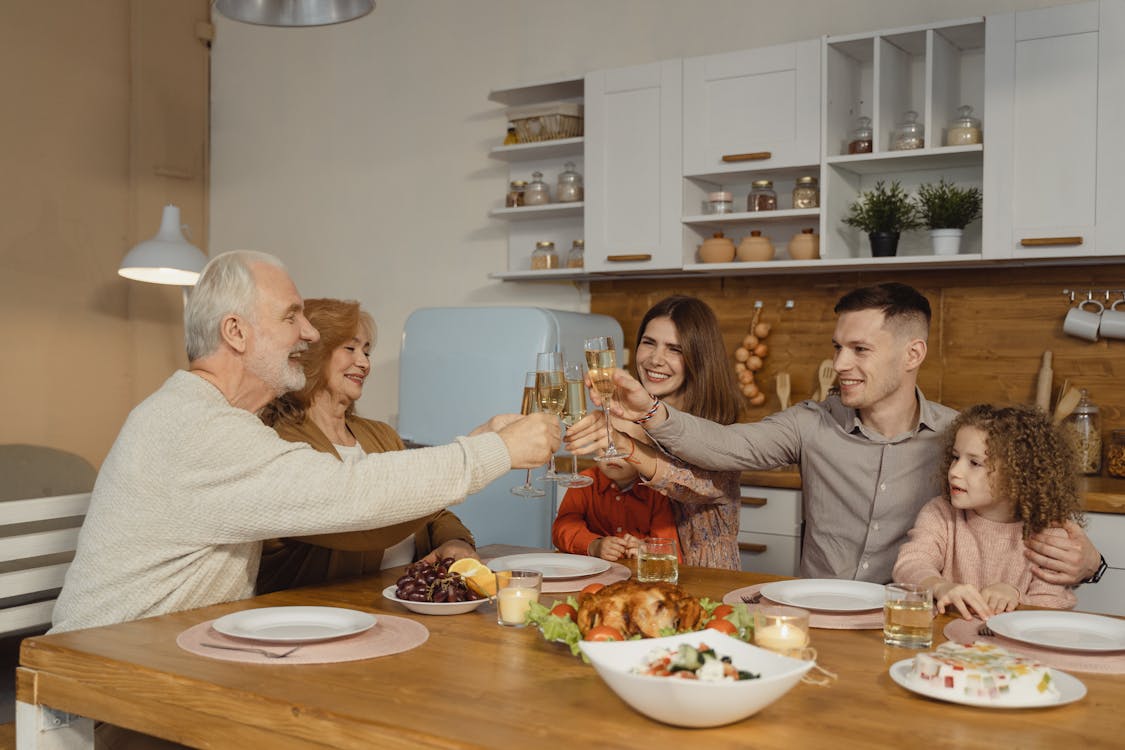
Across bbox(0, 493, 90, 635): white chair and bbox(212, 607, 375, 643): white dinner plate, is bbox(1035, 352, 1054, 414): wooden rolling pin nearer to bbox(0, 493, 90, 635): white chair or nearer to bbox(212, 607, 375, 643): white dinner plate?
bbox(212, 607, 375, 643): white dinner plate

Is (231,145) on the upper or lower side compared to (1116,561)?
upper

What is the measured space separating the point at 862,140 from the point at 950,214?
0.39 m

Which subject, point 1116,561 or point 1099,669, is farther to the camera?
point 1116,561

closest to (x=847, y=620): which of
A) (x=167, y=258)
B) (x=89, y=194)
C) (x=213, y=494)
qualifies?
(x=213, y=494)

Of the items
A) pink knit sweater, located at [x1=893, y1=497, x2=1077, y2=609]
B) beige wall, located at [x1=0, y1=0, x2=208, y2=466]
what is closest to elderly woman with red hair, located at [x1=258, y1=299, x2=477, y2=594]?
pink knit sweater, located at [x1=893, y1=497, x2=1077, y2=609]

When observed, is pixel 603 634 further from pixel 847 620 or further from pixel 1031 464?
pixel 1031 464

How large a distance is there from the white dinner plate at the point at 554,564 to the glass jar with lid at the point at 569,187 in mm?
2326

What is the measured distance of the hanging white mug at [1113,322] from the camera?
3445mm

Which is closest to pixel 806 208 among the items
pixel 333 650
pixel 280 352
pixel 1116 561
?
pixel 1116 561

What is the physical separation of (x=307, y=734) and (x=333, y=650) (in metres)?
0.24

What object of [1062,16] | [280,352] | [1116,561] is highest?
[1062,16]

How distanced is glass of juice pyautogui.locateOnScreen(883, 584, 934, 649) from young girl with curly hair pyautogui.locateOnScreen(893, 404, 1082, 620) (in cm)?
39

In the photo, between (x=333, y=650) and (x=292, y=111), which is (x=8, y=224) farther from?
(x=333, y=650)

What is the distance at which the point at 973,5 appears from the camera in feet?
12.1
